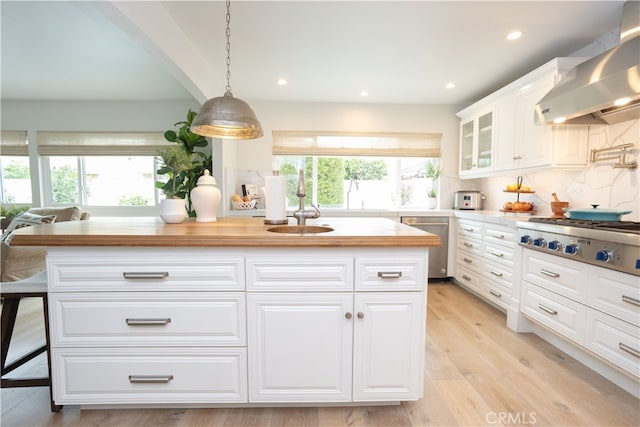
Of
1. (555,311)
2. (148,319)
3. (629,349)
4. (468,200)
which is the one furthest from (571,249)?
(148,319)

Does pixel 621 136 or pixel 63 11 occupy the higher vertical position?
pixel 63 11

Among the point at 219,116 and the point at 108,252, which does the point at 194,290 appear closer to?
the point at 108,252

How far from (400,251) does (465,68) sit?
98.6 inches

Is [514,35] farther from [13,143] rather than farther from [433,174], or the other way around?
[13,143]

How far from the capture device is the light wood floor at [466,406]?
4.81 feet

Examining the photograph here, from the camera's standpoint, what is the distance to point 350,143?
4176mm

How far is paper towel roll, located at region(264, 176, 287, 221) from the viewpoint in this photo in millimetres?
1772

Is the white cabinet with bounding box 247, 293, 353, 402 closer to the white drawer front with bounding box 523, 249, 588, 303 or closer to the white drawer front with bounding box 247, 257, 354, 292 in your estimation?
the white drawer front with bounding box 247, 257, 354, 292

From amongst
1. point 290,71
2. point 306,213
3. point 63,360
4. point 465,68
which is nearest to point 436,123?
point 465,68

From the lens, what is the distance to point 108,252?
137 centimetres

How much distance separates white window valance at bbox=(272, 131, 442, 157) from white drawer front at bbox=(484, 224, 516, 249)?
1625 millimetres

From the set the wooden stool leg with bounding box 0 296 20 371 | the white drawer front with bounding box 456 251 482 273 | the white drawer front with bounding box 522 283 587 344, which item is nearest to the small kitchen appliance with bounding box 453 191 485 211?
the white drawer front with bounding box 456 251 482 273

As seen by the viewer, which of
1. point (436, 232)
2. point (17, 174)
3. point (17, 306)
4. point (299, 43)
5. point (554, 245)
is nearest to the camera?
point (17, 306)
